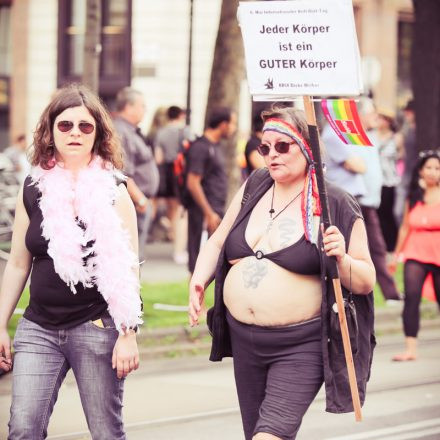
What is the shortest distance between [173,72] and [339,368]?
18548 mm

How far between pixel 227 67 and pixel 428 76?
3.90 m

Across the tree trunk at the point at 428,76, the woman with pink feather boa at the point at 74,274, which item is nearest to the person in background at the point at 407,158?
the tree trunk at the point at 428,76

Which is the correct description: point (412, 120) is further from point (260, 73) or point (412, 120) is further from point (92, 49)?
point (260, 73)

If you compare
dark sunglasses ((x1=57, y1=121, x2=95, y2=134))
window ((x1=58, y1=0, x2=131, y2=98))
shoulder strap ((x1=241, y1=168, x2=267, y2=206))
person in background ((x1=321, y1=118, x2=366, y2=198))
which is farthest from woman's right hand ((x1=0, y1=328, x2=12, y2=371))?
window ((x1=58, y1=0, x2=131, y2=98))

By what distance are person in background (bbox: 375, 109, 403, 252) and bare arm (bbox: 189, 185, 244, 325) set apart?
9.96 m

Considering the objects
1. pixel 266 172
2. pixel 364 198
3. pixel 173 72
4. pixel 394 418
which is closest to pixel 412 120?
pixel 364 198

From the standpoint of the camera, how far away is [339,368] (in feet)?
15.6

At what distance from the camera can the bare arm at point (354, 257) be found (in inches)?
181

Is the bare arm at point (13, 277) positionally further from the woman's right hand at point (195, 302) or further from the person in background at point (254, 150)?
the person in background at point (254, 150)

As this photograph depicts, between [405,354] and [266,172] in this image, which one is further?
[405,354]

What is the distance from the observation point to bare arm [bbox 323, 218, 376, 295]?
4598mm

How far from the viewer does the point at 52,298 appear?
471 centimetres

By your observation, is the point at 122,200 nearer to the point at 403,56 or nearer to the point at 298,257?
the point at 298,257

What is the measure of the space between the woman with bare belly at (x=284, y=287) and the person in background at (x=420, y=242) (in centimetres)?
463
